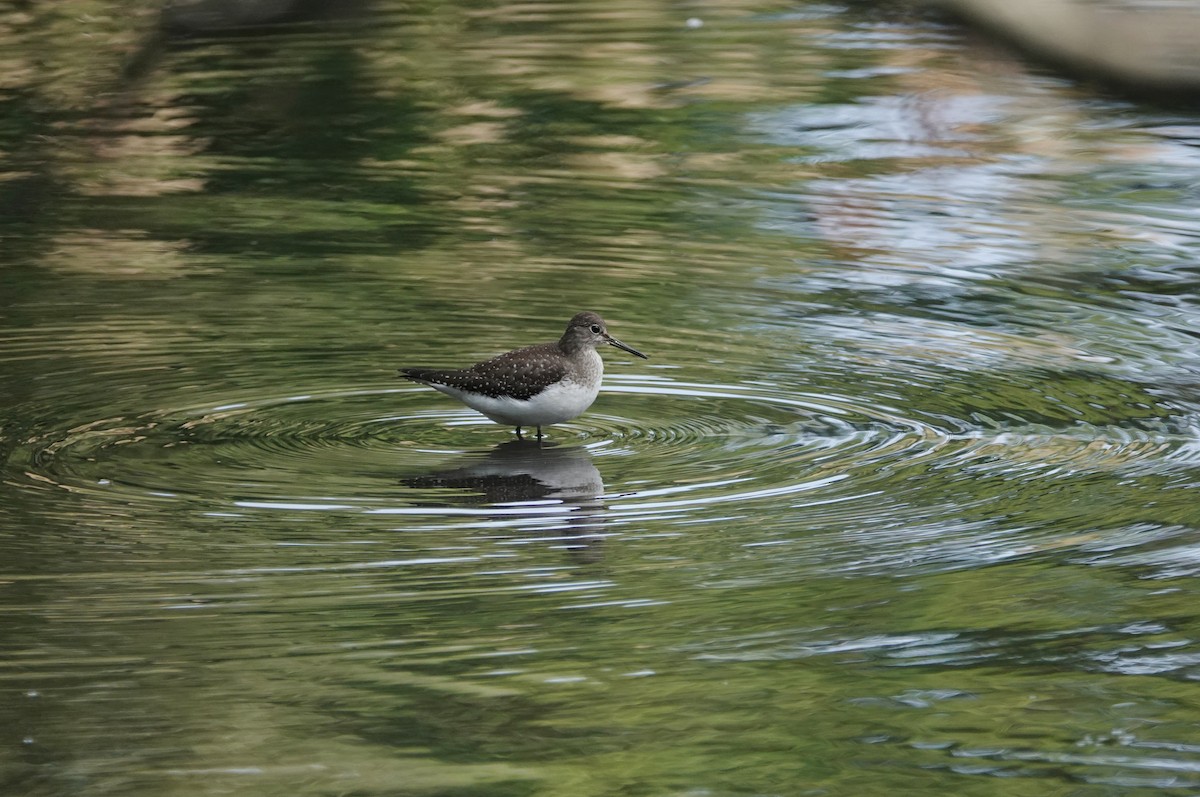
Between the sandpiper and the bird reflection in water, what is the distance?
0.19 m

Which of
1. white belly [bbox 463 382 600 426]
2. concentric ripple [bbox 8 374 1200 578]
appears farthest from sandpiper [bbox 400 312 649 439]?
concentric ripple [bbox 8 374 1200 578]

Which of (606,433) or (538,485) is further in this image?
(606,433)

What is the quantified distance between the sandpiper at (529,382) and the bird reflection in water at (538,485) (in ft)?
0.62

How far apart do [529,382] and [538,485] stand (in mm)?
826

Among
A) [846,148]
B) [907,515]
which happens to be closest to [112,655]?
→ [907,515]

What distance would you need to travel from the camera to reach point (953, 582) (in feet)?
23.7

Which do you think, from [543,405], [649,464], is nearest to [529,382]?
[543,405]

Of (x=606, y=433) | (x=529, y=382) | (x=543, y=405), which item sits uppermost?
(x=529, y=382)

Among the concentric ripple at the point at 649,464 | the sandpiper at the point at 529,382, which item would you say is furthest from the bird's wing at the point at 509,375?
the concentric ripple at the point at 649,464

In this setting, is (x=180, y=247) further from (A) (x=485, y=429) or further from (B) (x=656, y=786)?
(B) (x=656, y=786)

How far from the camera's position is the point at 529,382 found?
939 centimetres

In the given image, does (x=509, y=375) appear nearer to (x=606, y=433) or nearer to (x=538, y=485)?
(x=606, y=433)

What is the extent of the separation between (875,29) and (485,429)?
36.8ft

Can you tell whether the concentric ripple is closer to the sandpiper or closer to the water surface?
the water surface
